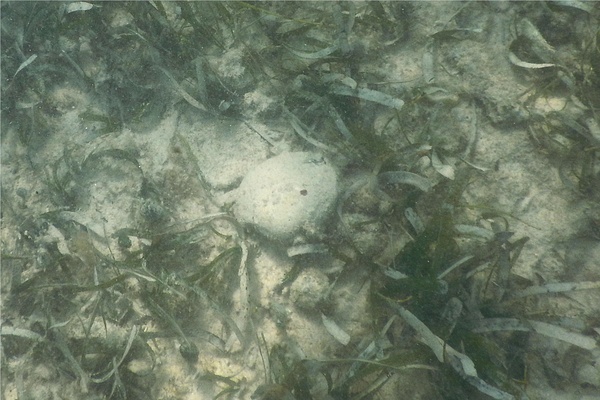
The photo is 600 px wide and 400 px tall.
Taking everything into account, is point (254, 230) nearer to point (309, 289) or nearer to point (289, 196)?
point (289, 196)

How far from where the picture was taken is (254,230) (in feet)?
8.54

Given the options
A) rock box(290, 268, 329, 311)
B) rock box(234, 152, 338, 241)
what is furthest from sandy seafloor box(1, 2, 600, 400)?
rock box(234, 152, 338, 241)

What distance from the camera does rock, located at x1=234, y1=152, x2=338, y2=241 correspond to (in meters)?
2.40

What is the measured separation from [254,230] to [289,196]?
38 cm

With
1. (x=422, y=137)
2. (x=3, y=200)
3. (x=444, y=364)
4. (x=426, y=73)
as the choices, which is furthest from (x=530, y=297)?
(x=3, y=200)

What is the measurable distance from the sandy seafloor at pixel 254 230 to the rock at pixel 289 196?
0.39ft

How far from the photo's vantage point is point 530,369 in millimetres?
2148

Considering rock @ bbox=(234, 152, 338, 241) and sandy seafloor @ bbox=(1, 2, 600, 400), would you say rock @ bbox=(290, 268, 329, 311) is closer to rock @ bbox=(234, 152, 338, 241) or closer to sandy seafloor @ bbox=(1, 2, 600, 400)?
sandy seafloor @ bbox=(1, 2, 600, 400)

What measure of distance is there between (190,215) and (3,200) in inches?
65.8

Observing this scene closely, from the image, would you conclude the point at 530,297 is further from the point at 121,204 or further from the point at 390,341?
the point at 121,204

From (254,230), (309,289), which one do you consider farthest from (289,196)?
(309,289)

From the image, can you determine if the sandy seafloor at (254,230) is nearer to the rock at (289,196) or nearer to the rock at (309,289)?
the rock at (309,289)

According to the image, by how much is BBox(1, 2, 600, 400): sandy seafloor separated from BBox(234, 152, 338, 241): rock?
0.12 m

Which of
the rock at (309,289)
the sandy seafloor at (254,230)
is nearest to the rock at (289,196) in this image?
the sandy seafloor at (254,230)
